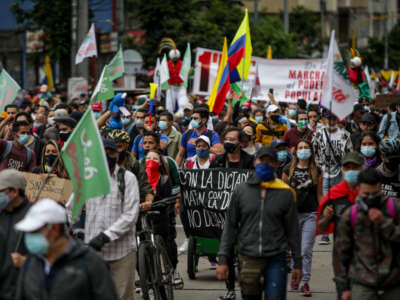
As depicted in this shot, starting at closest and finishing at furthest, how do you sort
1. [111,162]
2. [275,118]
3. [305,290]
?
[111,162] → [305,290] → [275,118]

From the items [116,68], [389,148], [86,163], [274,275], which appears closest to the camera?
[86,163]

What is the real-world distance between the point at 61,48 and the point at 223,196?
2320cm

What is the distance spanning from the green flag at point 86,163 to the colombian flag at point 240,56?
7677mm

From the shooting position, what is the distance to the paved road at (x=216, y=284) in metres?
8.73

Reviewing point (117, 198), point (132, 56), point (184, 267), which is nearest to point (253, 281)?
point (117, 198)

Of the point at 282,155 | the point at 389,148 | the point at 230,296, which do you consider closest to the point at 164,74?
the point at 282,155

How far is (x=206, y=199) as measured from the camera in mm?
9008

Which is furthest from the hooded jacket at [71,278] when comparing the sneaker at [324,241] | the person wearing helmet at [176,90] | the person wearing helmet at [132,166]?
the person wearing helmet at [176,90]

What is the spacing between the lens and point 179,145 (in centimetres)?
1289

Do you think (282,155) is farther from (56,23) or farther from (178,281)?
(56,23)

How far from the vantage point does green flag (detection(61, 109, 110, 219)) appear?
6.01 metres

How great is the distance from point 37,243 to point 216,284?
16.6 ft

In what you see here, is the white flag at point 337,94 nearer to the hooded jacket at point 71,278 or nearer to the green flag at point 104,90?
the green flag at point 104,90

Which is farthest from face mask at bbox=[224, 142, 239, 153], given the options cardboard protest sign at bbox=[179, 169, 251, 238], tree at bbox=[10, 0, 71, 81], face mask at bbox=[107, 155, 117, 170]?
tree at bbox=[10, 0, 71, 81]
